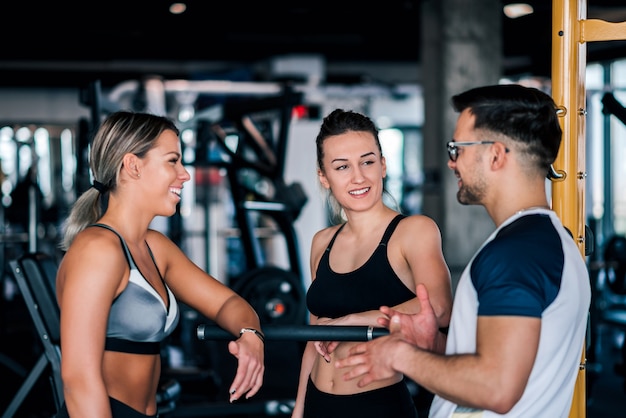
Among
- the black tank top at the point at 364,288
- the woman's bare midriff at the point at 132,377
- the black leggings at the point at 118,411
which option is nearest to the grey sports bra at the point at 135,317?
the woman's bare midriff at the point at 132,377

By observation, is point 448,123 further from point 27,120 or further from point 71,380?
point 27,120

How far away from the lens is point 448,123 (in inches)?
246

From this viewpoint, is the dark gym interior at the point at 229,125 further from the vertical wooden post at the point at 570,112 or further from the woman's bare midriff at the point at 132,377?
the vertical wooden post at the point at 570,112

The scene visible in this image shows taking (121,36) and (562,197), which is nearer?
(562,197)

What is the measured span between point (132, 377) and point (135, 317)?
6.1 inches

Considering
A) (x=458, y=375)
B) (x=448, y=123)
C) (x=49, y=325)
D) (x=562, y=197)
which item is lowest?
(x=49, y=325)

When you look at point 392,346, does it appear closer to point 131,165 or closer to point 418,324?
point 418,324

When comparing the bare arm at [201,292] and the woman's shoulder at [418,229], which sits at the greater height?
the woman's shoulder at [418,229]

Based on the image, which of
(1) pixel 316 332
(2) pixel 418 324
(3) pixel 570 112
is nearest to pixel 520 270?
(2) pixel 418 324

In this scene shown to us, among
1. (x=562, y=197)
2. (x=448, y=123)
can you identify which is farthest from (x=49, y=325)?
(x=448, y=123)

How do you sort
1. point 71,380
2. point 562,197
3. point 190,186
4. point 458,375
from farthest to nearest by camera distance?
point 190,186 → point 562,197 → point 71,380 → point 458,375

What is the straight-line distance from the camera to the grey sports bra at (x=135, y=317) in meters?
1.72

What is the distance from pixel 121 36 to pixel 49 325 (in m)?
7.36

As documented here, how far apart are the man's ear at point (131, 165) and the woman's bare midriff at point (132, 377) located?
43 cm
